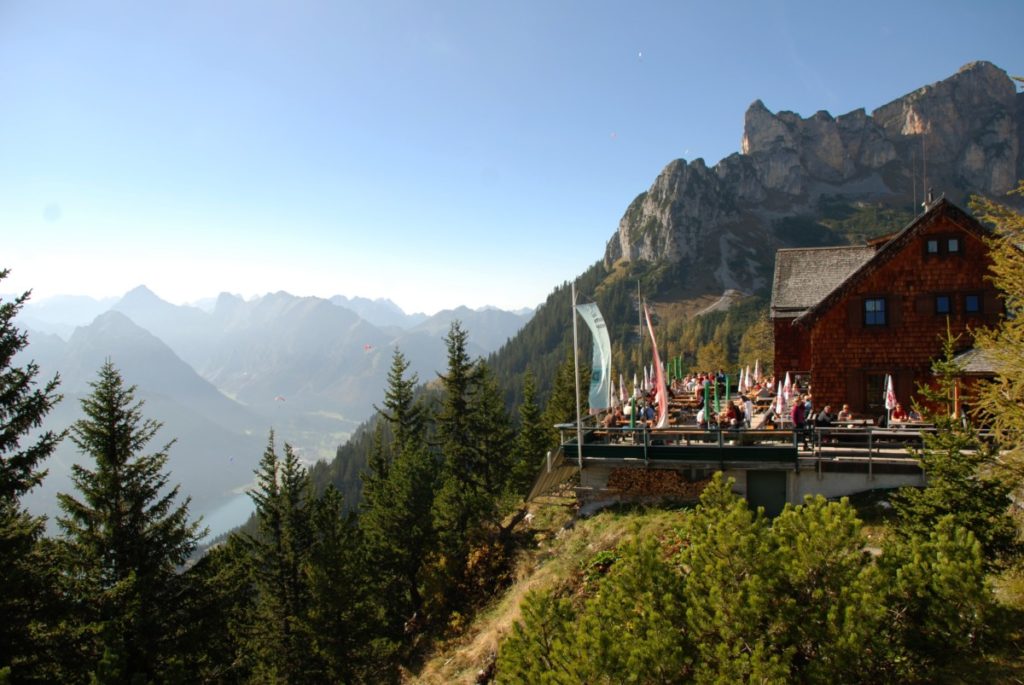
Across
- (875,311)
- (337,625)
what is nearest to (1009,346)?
(875,311)

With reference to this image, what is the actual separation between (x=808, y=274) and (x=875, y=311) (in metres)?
7.64

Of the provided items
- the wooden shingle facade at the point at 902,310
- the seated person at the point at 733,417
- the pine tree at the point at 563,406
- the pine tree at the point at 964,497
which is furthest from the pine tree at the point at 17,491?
the pine tree at the point at 563,406

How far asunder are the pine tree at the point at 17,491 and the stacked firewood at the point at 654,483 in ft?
49.5

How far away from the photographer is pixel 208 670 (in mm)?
17438

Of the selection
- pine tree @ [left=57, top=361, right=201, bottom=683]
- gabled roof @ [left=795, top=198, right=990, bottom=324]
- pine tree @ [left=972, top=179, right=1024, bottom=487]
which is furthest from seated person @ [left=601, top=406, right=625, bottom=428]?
pine tree @ [left=57, top=361, right=201, bottom=683]

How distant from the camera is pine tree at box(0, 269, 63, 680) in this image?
1177 cm

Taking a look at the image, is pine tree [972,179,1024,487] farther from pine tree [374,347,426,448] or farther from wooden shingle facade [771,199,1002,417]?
pine tree [374,347,426,448]

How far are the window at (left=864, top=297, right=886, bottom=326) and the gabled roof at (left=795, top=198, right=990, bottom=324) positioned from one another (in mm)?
930

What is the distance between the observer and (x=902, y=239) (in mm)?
23031

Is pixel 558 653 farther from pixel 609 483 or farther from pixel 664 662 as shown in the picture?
pixel 609 483

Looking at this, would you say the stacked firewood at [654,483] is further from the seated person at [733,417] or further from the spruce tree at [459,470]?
the spruce tree at [459,470]

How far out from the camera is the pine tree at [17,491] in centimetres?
1177

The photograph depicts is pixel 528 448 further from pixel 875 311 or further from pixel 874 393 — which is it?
pixel 875 311

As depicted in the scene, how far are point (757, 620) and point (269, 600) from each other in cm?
2562
